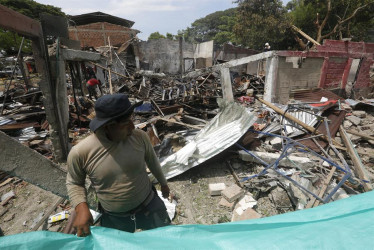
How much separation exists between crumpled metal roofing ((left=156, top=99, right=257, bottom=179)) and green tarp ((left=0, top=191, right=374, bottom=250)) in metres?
2.79

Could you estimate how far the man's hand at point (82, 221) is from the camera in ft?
4.83

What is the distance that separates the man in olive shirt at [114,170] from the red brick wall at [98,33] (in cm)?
2220

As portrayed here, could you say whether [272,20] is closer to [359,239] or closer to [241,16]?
[241,16]

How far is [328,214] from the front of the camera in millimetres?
1278

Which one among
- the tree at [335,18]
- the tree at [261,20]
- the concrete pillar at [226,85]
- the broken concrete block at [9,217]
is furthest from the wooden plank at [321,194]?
the tree at [335,18]

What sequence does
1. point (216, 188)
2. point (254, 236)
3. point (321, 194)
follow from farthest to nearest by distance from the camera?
point (216, 188), point (321, 194), point (254, 236)

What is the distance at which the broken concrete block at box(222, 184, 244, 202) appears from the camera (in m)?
3.49

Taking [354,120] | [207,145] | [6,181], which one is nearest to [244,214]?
[207,145]

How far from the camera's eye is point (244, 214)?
3105 millimetres

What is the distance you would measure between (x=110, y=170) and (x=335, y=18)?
23.5m

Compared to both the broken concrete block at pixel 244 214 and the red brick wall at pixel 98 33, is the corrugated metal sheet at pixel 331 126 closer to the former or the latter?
the broken concrete block at pixel 244 214

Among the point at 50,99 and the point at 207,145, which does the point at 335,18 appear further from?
the point at 50,99

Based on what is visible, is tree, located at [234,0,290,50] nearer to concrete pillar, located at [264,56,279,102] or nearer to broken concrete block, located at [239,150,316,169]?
concrete pillar, located at [264,56,279,102]

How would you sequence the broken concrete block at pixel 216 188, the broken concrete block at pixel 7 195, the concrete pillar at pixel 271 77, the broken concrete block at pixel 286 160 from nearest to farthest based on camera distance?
the broken concrete block at pixel 216 188 < the broken concrete block at pixel 7 195 < the broken concrete block at pixel 286 160 < the concrete pillar at pixel 271 77
